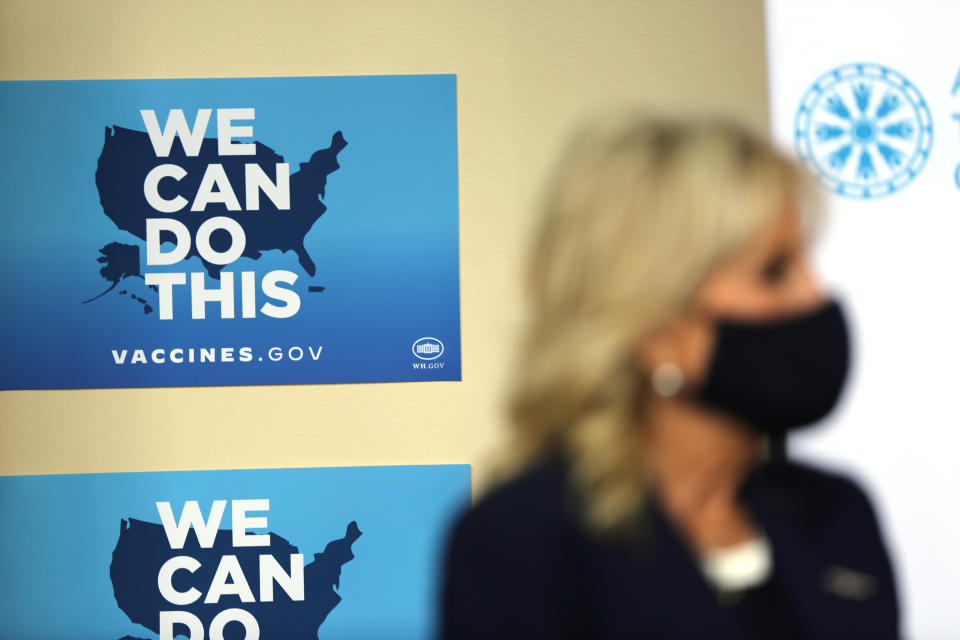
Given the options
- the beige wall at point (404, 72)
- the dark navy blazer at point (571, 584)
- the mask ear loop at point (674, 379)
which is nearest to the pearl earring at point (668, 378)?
the mask ear loop at point (674, 379)

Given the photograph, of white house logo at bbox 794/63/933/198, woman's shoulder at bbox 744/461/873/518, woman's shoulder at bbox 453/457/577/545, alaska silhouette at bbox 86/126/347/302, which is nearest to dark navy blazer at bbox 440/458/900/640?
woman's shoulder at bbox 453/457/577/545

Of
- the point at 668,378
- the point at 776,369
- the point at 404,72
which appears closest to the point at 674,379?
the point at 668,378

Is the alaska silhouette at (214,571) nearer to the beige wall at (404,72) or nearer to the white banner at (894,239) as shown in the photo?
the beige wall at (404,72)

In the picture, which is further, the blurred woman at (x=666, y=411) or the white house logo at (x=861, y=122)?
the white house logo at (x=861, y=122)

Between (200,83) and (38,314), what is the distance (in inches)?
27.8

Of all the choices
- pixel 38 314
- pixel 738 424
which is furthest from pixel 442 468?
pixel 738 424

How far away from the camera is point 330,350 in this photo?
2406 millimetres

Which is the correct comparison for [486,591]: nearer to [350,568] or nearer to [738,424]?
[738,424]

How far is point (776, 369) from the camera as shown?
3.40 feet

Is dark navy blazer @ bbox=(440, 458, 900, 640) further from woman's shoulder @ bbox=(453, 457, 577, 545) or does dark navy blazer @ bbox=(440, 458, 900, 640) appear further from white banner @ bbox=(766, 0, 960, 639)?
white banner @ bbox=(766, 0, 960, 639)

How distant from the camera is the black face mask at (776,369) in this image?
40.4 inches

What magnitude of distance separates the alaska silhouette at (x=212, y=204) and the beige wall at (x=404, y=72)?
0.20 m

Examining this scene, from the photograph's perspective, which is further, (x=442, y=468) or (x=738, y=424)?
(x=442, y=468)

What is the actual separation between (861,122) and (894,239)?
1.02 feet
